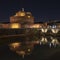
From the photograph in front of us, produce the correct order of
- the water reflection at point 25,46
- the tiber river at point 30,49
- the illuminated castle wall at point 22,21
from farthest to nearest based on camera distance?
the illuminated castle wall at point 22,21, the water reflection at point 25,46, the tiber river at point 30,49

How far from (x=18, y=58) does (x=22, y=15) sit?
6916 centimetres

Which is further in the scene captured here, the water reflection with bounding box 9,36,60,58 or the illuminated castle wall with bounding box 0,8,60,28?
the illuminated castle wall with bounding box 0,8,60,28

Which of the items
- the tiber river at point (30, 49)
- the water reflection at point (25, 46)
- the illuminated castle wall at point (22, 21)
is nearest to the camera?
the tiber river at point (30, 49)

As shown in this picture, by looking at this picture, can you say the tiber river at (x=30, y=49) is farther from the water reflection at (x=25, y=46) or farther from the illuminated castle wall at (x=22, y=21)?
the illuminated castle wall at (x=22, y=21)

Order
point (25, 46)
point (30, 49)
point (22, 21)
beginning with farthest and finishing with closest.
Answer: point (22, 21) < point (25, 46) < point (30, 49)

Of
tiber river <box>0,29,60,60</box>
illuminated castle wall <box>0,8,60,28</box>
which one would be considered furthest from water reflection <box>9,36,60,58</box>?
illuminated castle wall <box>0,8,60,28</box>

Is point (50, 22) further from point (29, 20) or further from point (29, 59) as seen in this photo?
point (29, 59)

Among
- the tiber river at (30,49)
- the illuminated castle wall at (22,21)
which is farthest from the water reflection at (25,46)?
the illuminated castle wall at (22,21)

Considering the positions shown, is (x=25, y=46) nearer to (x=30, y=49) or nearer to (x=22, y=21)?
(x=30, y=49)

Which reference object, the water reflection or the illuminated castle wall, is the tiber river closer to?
the water reflection

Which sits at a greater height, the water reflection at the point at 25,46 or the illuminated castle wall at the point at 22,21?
the water reflection at the point at 25,46

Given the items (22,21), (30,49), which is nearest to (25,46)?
(30,49)

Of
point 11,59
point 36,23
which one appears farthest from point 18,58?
point 36,23

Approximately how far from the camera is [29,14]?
79.4 meters
